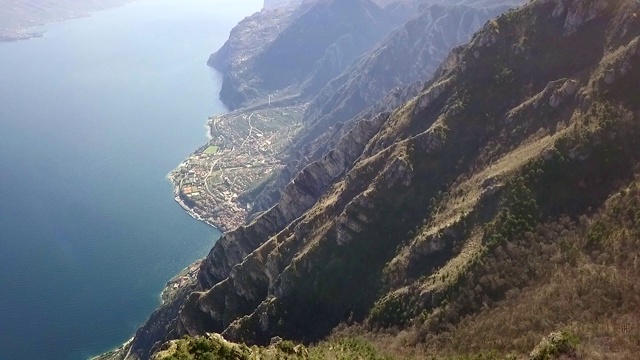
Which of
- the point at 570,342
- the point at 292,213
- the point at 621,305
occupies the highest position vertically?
the point at 292,213

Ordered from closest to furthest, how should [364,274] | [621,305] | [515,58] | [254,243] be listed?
1. [621,305]
2. [364,274]
3. [515,58]
4. [254,243]

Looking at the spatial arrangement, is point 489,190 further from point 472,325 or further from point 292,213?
point 292,213

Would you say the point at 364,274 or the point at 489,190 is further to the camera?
the point at 364,274

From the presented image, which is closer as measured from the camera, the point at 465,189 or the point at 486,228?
the point at 486,228

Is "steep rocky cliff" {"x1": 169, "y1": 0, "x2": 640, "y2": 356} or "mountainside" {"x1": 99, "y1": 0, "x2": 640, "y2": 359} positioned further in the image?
"steep rocky cliff" {"x1": 169, "y1": 0, "x2": 640, "y2": 356}

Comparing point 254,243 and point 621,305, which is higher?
point 254,243

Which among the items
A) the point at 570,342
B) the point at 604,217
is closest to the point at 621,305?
the point at 570,342

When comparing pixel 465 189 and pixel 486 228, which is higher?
pixel 465 189

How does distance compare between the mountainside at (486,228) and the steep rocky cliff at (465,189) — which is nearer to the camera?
the mountainside at (486,228)
